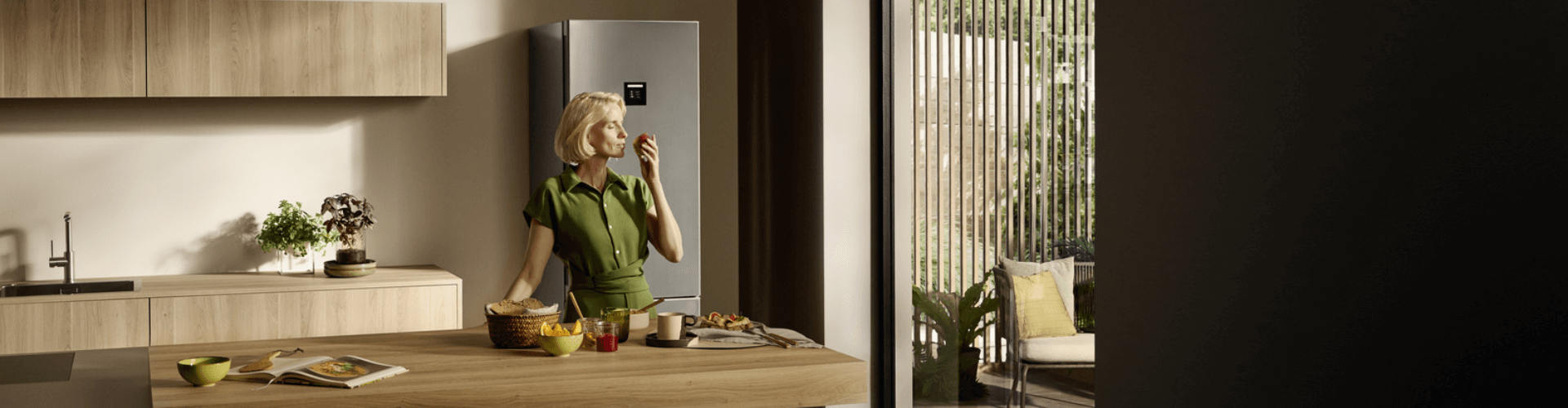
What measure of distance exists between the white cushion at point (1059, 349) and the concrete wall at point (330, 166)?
201 cm

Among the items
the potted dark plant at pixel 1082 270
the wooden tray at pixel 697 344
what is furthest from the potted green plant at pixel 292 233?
the potted dark plant at pixel 1082 270

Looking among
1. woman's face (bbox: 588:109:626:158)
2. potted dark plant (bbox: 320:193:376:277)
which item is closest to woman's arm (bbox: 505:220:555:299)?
woman's face (bbox: 588:109:626:158)

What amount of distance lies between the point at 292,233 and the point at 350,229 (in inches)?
→ 8.3

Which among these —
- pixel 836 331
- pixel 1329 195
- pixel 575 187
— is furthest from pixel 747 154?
pixel 1329 195

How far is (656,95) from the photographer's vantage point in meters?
4.07

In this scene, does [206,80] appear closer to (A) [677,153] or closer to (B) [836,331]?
(A) [677,153]

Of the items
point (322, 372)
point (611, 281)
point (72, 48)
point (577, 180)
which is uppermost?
point (72, 48)

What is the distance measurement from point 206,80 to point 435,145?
0.89 metres

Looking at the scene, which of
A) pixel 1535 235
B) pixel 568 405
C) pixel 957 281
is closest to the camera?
pixel 1535 235

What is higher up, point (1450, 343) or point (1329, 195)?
point (1329, 195)

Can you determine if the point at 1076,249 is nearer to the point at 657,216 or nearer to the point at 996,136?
the point at 996,136

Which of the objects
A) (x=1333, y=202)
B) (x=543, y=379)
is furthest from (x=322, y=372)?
(x=1333, y=202)

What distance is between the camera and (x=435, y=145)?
452 centimetres

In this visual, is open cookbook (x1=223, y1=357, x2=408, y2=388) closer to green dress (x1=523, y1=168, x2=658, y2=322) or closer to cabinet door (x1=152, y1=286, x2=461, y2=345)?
green dress (x1=523, y1=168, x2=658, y2=322)
